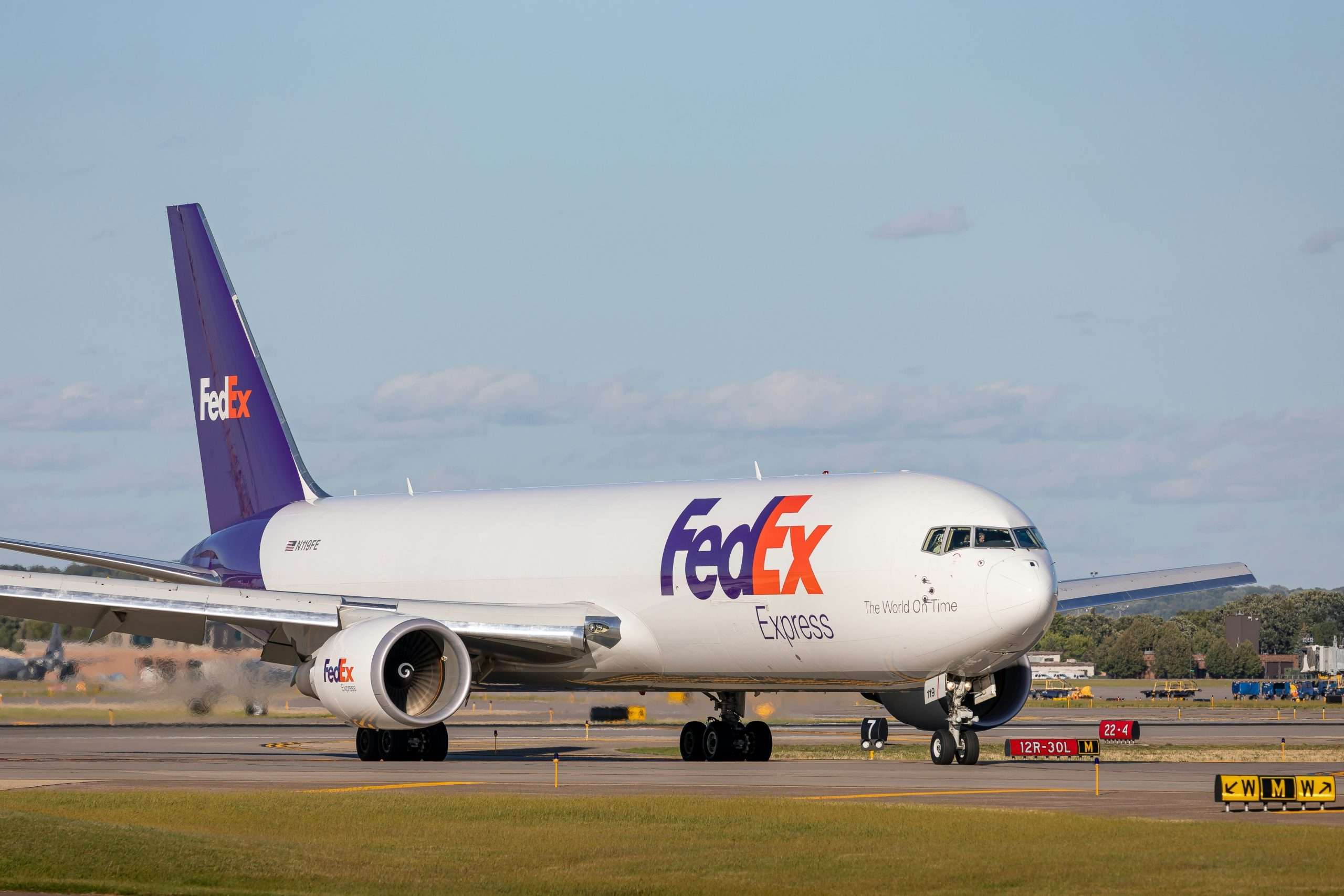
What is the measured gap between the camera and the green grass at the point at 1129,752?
35.0m

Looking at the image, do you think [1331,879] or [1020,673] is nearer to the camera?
[1331,879]

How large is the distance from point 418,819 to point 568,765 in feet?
34.8

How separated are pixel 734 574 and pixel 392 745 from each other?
687cm

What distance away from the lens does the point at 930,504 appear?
31.0m

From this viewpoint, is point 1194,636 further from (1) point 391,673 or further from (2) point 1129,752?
(1) point 391,673

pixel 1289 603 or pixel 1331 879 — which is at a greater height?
pixel 1289 603

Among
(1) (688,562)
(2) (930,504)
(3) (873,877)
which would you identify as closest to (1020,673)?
(2) (930,504)

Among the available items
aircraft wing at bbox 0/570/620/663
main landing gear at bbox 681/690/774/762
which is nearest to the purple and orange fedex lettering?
aircraft wing at bbox 0/570/620/663

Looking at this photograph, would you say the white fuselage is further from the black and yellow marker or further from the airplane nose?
Answer: the black and yellow marker

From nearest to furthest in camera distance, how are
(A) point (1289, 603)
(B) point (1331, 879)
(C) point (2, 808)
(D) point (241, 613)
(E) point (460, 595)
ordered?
(B) point (1331, 879) → (C) point (2, 808) → (D) point (241, 613) → (E) point (460, 595) → (A) point (1289, 603)

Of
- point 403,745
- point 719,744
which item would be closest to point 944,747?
point 719,744

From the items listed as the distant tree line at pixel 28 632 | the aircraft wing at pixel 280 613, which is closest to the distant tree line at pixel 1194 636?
the distant tree line at pixel 28 632

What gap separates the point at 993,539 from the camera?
30156mm

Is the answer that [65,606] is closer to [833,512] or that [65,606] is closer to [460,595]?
[460,595]
